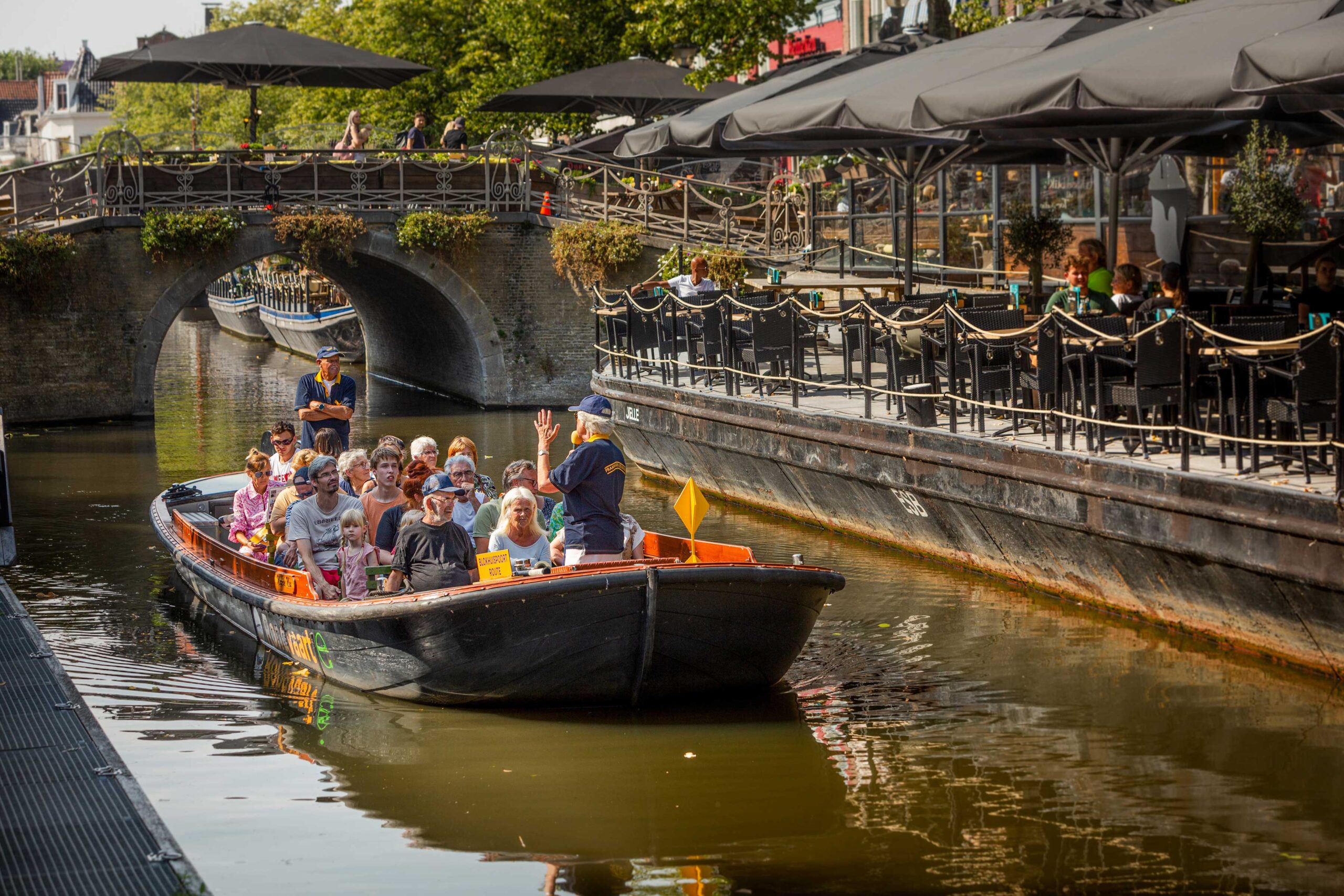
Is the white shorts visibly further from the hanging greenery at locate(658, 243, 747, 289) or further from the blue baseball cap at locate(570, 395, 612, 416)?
the hanging greenery at locate(658, 243, 747, 289)

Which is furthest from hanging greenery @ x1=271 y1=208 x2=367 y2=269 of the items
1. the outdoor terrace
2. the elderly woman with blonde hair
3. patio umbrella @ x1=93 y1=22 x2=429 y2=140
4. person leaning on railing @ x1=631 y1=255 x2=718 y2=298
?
the elderly woman with blonde hair

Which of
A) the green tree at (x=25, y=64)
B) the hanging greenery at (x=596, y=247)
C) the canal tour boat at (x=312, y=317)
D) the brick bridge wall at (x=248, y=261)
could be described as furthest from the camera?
the green tree at (x=25, y=64)

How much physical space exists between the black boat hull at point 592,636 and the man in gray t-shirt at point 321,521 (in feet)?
2.03

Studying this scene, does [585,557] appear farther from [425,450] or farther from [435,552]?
[425,450]

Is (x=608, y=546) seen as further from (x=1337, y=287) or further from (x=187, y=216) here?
(x=187, y=216)

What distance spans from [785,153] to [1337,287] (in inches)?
257

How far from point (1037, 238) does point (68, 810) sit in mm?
13886

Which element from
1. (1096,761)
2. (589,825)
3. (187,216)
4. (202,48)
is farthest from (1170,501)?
(202,48)

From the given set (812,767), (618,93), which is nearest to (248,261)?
(618,93)

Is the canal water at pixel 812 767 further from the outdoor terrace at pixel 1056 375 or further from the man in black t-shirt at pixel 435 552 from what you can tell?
the outdoor terrace at pixel 1056 375

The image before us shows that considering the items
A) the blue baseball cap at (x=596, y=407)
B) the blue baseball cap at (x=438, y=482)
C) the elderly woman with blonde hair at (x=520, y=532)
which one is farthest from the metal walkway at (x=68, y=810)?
the blue baseball cap at (x=596, y=407)

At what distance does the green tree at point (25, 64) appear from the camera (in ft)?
495

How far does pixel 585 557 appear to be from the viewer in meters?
8.99

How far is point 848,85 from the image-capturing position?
13.2 meters
